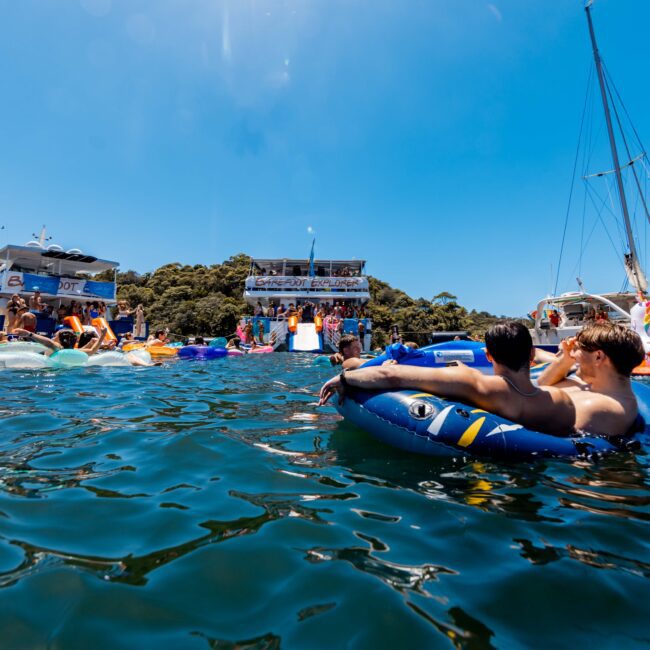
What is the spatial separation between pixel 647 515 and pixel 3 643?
9.02 ft

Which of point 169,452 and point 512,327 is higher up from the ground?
point 512,327

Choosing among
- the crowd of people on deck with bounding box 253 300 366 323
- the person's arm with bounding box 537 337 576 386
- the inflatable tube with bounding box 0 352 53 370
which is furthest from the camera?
the crowd of people on deck with bounding box 253 300 366 323

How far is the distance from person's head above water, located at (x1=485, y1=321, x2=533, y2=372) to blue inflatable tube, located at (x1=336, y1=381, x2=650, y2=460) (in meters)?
0.41

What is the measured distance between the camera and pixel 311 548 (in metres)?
1.75

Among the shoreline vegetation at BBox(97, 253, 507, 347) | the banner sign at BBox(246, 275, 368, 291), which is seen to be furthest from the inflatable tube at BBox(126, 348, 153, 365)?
the shoreline vegetation at BBox(97, 253, 507, 347)

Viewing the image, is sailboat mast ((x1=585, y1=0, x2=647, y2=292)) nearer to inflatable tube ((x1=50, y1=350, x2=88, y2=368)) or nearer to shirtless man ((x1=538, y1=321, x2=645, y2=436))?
shirtless man ((x1=538, y1=321, x2=645, y2=436))

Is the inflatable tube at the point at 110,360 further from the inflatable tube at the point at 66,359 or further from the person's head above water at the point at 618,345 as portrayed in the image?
the person's head above water at the point at 618,345

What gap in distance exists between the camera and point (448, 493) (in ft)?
7.72

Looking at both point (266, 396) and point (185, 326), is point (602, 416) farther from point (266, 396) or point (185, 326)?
point (185, 326)

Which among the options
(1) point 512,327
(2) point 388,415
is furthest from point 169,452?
(1) point 512,327

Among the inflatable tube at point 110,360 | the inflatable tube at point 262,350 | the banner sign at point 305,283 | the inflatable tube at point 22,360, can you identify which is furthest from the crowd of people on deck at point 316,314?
the inflatable tube at point 22,360

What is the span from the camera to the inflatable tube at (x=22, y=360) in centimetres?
811

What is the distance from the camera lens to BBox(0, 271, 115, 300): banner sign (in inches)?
787

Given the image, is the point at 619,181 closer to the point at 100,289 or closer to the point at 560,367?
the point at 560,367
